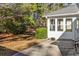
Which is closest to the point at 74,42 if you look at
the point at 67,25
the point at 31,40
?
the point at 67,25

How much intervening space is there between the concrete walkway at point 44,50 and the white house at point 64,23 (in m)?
0.30

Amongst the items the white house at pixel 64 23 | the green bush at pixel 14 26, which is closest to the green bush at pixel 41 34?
the white house at pixel 64 23

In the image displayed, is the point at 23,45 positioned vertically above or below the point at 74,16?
below

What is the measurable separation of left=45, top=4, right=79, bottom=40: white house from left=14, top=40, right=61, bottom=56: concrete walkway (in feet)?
1.00

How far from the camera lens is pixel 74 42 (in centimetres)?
1345

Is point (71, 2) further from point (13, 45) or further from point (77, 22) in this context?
point (13, 45)

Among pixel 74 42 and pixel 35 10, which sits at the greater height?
pixel 35 10

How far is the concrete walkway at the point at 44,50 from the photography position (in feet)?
44.2

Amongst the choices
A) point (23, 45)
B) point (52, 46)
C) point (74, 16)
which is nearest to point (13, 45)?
point (23, 45)

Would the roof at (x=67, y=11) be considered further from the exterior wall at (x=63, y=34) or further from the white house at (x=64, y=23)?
the exterior wall at (x=63, y=34)

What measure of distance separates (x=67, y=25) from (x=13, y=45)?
192 centimetres

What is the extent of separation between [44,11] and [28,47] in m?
1.31

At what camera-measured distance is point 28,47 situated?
44.3 feet

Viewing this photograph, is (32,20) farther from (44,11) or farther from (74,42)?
(74,42)
